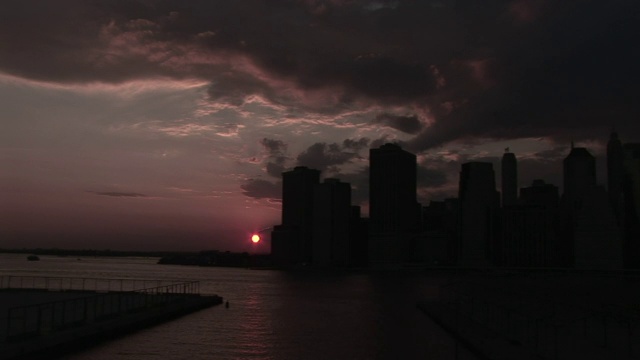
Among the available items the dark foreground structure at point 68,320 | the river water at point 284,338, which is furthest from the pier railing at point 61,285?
the river water at point 284,338

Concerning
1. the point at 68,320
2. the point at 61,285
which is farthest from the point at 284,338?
the point at 61,285

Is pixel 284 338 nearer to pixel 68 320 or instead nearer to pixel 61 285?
pixel 68 320

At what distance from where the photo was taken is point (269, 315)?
6172cm

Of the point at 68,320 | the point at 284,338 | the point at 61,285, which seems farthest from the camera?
the point at 61,285

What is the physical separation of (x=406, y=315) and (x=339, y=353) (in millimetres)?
A: 28943

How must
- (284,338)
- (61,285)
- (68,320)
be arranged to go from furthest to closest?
(61,285) → (284,338) → (68,320)

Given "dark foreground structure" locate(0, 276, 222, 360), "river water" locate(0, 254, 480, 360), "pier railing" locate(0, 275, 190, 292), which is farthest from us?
"pier railing" locate(0, 275, 190, 292)

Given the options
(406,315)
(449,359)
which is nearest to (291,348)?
(449,359)

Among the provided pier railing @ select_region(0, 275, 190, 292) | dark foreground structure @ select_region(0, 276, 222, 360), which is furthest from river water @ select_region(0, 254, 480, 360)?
pier railing @ select_region(0, 275, 190, 292)

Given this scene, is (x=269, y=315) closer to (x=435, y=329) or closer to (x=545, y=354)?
(x=435, y=329)

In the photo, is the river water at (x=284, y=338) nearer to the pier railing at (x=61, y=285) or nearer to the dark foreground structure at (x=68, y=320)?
the dark foreground structure at (x=68, y=320)

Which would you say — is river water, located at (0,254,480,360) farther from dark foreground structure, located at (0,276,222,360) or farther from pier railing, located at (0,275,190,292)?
pier railing, located at (0,275,190,292)

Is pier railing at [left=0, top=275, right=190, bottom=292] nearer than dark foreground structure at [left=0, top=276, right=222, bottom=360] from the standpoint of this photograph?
No

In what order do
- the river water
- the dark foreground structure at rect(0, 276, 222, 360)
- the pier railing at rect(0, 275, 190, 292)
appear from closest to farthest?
the dark foreground structure at rect(0, 276, 222, 360) < the river water < the pier railing at rect(0, 275, 190, 292)
